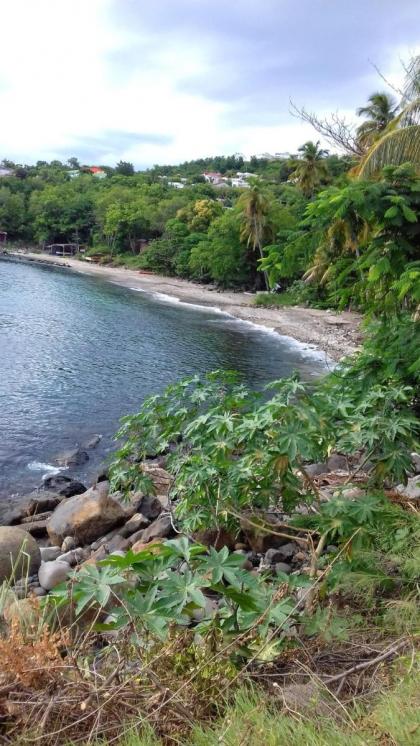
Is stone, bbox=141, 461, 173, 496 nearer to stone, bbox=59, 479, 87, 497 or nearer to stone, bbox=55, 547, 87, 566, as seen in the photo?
stone, bbox=55, 547, 87, 566

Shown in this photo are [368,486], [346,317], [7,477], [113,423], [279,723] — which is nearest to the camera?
[279,723]

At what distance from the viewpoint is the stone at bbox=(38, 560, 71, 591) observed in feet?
22.0

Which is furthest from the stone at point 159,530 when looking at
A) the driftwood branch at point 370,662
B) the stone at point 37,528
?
the driftwood branch at point 370,662

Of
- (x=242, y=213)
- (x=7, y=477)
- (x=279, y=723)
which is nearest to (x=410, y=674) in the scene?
(x=279, y=723)

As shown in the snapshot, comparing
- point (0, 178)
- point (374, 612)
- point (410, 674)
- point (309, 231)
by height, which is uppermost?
point (0, 178)

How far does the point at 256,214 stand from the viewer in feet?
140

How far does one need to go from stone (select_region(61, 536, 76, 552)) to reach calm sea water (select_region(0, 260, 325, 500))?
3167 millimetres

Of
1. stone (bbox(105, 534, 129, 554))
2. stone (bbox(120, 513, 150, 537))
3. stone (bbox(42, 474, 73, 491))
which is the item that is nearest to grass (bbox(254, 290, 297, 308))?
stone (bbox(42, 474, 73, 491))

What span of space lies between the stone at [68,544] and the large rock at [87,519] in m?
0.07

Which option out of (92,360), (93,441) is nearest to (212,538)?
(93,441)

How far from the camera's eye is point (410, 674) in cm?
254

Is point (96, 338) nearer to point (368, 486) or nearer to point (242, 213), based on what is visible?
point (242, 213)

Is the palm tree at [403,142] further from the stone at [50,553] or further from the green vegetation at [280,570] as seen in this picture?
the stone at [50,553]

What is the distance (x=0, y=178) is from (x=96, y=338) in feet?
257
